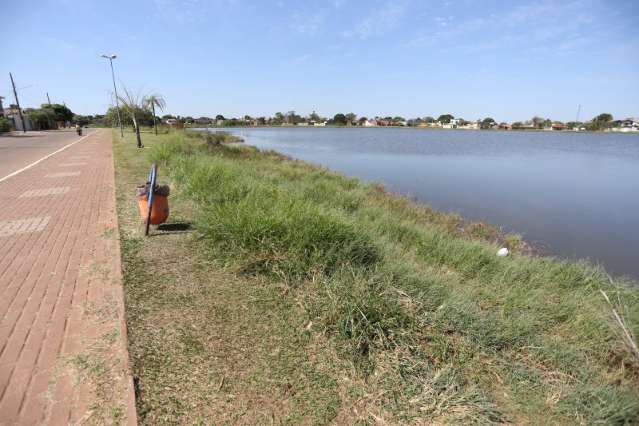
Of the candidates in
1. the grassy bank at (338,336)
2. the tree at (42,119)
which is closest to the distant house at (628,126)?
the grassy bank at (338,336)

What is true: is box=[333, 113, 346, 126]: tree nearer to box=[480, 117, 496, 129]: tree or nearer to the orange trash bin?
box=[480, 117, 496, 129]: tree

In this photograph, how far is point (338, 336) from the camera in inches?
118

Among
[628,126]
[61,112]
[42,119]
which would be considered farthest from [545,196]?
[628,126]

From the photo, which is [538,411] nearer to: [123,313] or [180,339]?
[180,339]

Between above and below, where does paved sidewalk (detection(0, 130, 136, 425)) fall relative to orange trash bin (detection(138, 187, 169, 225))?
below

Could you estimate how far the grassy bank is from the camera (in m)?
2.40

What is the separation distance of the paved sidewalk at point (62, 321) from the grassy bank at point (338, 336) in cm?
20

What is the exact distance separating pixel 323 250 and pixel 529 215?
11.1 m

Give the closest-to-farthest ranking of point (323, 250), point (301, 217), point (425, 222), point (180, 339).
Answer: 1. point (180, 339)
2. point (323, 250)
3. point (301, 217)
4. point (425, 222)

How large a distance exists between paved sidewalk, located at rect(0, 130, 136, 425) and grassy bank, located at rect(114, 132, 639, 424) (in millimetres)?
199

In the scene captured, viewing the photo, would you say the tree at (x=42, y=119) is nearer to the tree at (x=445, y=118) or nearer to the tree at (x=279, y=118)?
the tree at (x=279, y=118)

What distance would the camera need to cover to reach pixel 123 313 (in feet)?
10.3

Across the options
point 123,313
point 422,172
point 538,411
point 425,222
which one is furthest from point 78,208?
point 422,172

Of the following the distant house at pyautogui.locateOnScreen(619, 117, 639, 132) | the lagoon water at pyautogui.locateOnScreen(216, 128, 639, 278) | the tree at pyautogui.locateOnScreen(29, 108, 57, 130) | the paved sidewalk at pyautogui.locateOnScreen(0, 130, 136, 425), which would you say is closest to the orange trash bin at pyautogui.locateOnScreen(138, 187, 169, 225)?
the paved sidewalk at pyautogui.locateOnScreen(0, 130, 136, 425)
